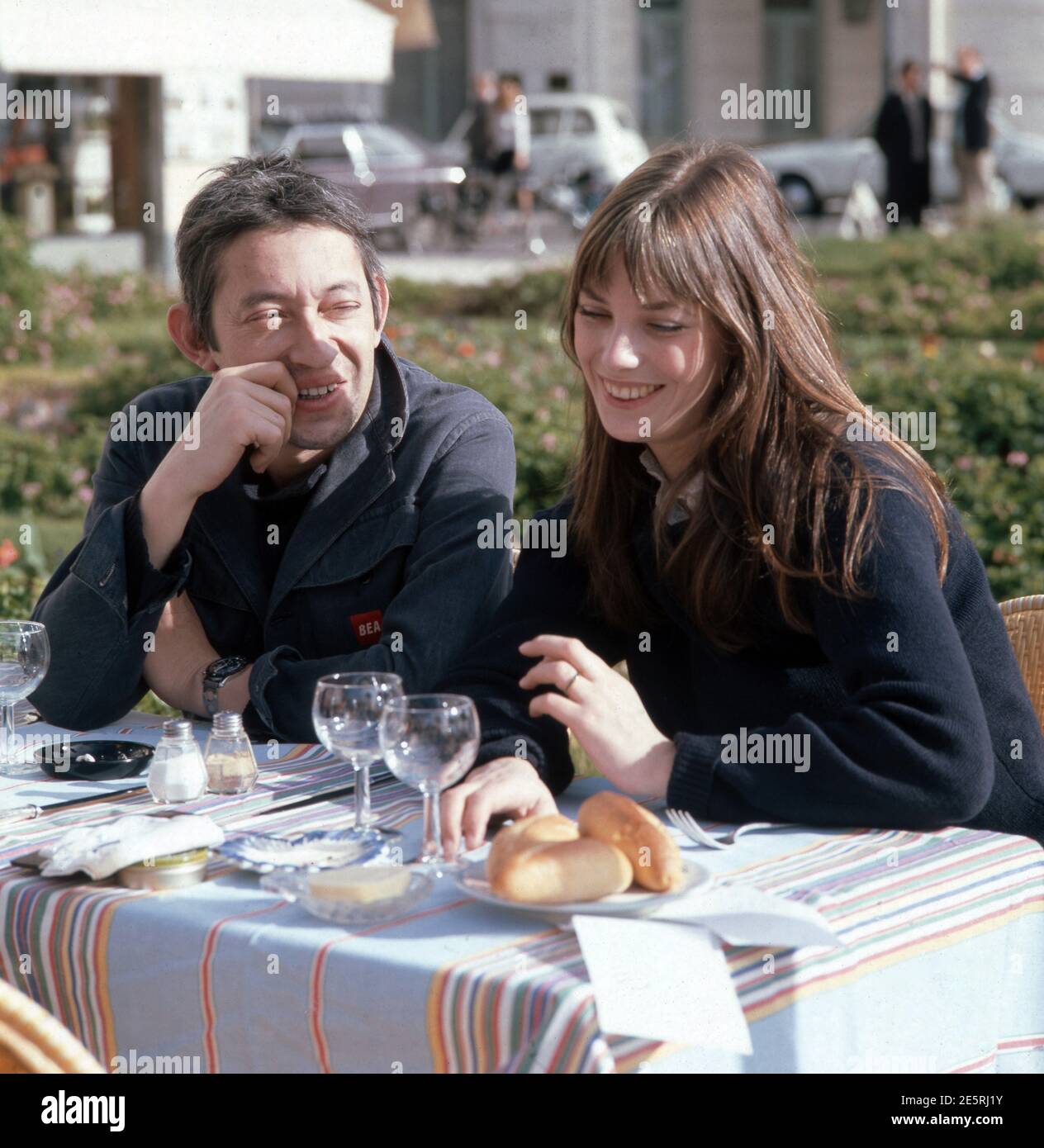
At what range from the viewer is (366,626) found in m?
2.88

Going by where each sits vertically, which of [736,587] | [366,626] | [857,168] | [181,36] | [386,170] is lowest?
[366,626]

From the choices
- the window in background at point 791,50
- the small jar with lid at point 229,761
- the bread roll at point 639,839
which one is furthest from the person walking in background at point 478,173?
the bread roll at point 639,839

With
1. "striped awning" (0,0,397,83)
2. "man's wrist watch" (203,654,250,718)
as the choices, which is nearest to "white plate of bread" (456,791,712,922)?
"man's wrist watch" (203,654,250,718)

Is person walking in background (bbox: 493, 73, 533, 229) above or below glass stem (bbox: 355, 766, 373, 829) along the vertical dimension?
above

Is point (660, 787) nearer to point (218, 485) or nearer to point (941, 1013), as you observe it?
point (941, 1013)

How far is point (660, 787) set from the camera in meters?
2.16

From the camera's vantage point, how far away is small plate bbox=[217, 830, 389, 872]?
1917 millimetres

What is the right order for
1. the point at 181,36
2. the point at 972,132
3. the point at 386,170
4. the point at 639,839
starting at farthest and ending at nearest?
the point at 386,170 → the point at 972,132 → the point at 181,36 → the point at 639,839

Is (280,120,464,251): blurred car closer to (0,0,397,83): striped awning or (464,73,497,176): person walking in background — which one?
(464,73,497,176): person walking in background

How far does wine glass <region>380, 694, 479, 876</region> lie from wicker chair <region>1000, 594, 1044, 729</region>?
1.39 m

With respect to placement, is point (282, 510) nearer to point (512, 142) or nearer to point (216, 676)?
point (216, 676)

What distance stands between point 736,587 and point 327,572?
0.82 m

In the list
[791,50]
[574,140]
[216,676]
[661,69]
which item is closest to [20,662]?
[216,676]

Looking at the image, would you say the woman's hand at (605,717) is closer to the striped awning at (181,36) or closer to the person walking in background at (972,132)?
the striped awning at (181,36)
